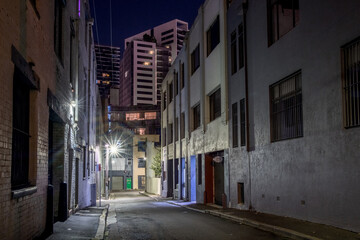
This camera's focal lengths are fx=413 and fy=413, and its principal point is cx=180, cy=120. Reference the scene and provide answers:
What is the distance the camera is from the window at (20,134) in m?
7.58

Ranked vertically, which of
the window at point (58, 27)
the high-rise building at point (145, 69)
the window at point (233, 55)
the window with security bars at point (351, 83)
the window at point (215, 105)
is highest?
the high-rise building at point (145, 69)

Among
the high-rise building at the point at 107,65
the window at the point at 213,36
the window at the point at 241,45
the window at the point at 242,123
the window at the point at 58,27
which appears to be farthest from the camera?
the high-rise building at the point at 107,65

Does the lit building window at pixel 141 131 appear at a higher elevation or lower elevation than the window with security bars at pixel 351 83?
higher

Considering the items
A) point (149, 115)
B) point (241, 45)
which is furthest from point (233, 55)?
point (149, 115)

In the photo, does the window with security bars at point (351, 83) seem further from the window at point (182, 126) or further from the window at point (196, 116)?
the window at point (182, 126)

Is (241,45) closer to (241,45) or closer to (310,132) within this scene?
(241,45)

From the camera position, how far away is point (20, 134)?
8.06 meters

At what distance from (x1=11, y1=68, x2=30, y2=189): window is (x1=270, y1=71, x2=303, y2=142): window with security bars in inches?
341

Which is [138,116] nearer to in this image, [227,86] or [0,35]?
[227,86]

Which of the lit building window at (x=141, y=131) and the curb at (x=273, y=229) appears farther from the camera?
the lit building window at (x=141, y=131)

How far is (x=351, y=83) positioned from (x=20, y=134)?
317 inches

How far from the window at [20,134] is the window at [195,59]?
1985cm

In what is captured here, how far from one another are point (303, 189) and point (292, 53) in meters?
4.57

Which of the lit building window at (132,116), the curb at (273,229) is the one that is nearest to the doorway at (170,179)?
the curb at (273,229)
